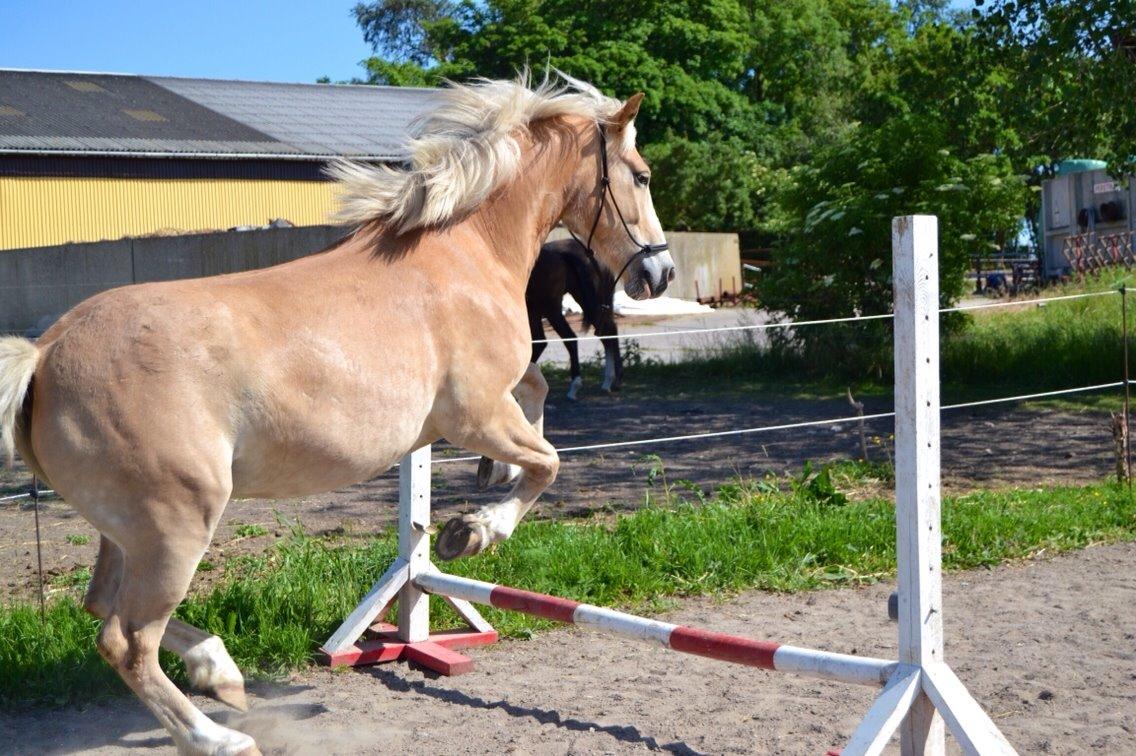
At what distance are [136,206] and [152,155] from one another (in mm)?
1426

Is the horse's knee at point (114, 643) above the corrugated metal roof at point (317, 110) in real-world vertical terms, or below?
below

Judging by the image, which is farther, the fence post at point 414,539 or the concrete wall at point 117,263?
the concrete wall at point 117,263

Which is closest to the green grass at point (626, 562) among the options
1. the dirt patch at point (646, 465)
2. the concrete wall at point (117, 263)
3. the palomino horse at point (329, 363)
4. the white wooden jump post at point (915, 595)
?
the dirt patch at point (646, 465)

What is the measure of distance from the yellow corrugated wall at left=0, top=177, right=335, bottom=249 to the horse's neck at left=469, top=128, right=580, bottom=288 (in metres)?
26.0

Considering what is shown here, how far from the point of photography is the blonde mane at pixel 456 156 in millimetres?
4500

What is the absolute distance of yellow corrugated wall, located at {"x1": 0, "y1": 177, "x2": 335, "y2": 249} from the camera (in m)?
30.4

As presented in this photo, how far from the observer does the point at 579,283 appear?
1395 centimetres

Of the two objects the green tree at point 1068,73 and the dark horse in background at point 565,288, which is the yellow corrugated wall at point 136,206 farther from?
the green tree at point 1068,73

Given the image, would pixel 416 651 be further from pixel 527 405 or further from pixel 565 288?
pixel 565 288

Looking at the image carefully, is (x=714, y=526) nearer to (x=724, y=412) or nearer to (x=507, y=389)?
(x=507, y=389)

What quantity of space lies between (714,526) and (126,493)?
399 centimetres

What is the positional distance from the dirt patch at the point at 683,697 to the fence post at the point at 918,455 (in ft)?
2.32

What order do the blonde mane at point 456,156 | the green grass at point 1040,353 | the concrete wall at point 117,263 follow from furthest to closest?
the concrete wall at point 117,263 < the green grass at point 1040,353 < the blonde mane at point 456,156

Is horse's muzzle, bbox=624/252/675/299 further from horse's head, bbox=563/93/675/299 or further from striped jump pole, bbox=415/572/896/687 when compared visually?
striped jump pole, bbox=415/572/896/687
